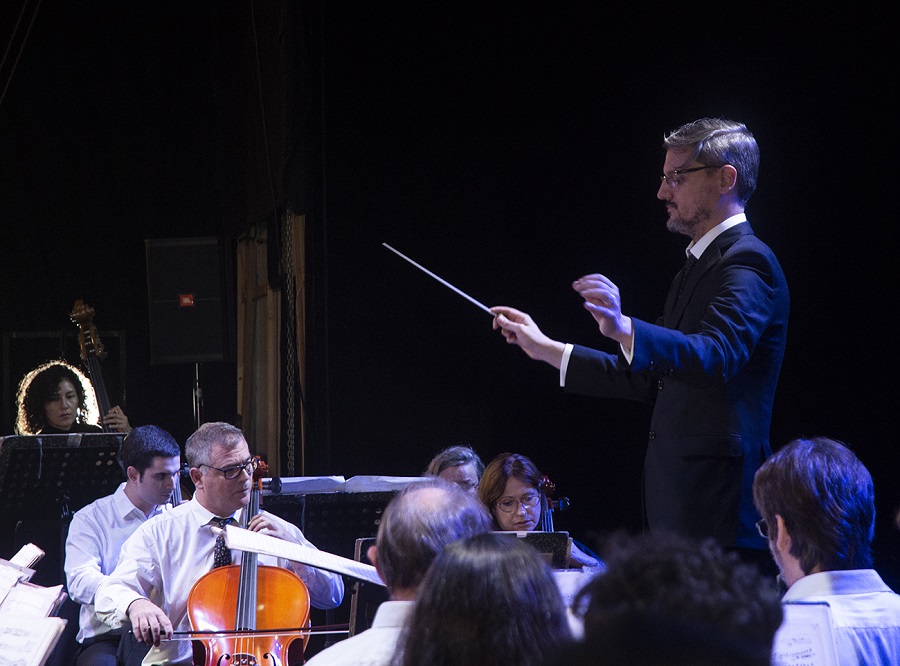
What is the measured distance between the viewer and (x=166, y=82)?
7172mm

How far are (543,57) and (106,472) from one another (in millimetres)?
2671

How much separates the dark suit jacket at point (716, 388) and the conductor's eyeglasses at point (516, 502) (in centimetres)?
158

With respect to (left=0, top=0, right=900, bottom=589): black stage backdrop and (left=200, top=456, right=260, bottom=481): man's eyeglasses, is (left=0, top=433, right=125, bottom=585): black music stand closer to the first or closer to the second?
(left=200, top=456, right=260, bottom=481): man's eyeglasses

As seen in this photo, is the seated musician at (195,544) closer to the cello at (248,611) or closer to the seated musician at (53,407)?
the cello at (248,611)

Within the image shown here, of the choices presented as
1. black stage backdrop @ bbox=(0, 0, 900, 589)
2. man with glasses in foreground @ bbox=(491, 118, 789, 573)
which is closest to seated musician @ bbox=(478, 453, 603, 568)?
black stage backdrop @ bbox=(0, 0, 900, 589)

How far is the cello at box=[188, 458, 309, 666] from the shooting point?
2.98 metres

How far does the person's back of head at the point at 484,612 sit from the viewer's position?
42.9 inches

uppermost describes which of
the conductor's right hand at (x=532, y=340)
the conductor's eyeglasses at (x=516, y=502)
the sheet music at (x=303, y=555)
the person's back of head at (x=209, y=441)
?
the conductor's right hand at (x=532, y=340)

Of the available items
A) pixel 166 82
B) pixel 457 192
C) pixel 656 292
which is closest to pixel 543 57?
pixel 457 192

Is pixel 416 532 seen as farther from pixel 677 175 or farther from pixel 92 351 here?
pixel 92 351

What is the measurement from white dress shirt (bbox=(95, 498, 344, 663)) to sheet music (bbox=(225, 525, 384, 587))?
1090 millimetres

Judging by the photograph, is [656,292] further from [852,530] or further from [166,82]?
Answer: [166,82]

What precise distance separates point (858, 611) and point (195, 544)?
7.57 ft

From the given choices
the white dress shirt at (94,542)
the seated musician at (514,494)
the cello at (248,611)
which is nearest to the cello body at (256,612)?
the cello at (248,611)
